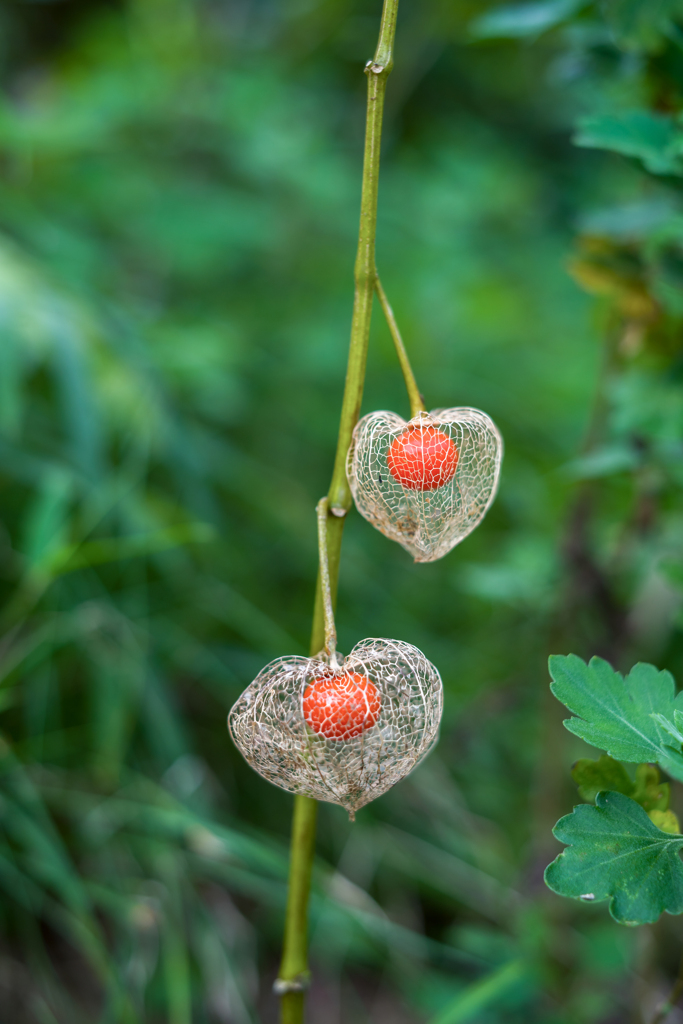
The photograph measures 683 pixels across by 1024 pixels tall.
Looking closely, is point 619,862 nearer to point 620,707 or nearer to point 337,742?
point 620,707

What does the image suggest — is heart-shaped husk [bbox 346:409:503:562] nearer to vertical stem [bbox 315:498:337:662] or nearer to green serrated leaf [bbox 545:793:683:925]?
vertical stem [bbox 315:498:337:662]

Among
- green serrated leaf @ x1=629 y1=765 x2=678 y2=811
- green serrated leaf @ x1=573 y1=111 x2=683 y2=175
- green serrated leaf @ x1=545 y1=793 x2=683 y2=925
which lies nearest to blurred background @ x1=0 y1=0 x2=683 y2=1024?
green serrated leaf @ x1=573 y1=111 x2=683 y2=175

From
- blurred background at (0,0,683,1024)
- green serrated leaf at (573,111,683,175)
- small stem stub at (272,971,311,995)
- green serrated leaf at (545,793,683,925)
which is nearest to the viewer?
green serrated leaf at (545,793,683,925)

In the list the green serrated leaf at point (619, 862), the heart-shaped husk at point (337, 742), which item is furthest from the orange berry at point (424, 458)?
the green serrated leaf at point (619, 862)

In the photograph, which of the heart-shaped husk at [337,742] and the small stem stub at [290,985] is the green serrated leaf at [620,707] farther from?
the small stem stub at [290,985]

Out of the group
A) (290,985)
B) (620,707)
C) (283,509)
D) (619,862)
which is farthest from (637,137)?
(283,509)

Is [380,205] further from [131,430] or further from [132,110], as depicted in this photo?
[131,430]
